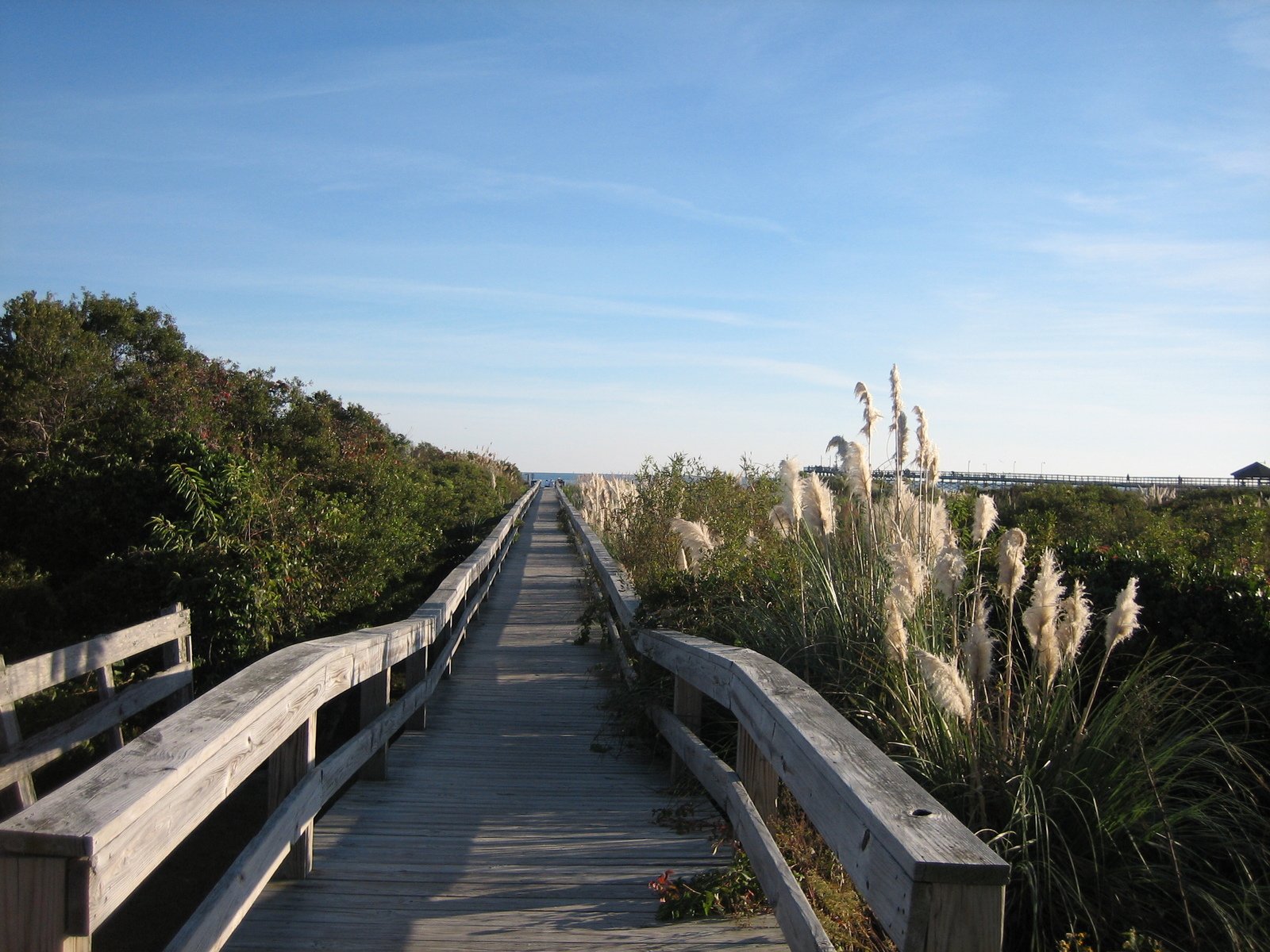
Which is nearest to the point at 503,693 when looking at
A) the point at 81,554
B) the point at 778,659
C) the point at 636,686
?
the point at 636,686

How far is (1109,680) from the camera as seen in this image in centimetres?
512

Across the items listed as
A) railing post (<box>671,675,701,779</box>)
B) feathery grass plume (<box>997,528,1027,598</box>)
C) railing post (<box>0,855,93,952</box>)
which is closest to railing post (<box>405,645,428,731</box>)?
railing post (<box>671,675,701,779</box>)

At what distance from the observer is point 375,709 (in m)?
5.24

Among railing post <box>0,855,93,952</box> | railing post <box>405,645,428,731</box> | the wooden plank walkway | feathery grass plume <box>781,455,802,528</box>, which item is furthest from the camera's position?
railing post <box>405,645,428,731</box>

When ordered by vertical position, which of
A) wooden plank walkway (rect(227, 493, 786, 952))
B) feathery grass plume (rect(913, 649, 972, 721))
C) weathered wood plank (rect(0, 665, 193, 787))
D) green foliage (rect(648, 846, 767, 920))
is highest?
feathery grass plume (rect(913, 649, 972, 721))

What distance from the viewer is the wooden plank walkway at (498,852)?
3.35 m

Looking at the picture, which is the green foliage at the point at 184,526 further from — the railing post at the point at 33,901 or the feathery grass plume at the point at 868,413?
the railing post at the point at 33,901

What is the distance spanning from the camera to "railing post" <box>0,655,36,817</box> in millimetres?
4410

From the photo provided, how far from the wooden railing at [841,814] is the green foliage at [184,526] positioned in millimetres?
4786

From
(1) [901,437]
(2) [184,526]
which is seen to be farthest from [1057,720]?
(2) [184,526]

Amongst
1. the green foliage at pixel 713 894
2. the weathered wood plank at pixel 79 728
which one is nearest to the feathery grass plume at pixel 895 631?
the green foliage at pixel 713 894

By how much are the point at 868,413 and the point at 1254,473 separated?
4714cm

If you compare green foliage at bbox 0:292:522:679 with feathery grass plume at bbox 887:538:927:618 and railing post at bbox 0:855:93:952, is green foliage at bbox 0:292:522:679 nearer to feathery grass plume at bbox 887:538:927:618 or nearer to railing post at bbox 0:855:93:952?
feathery grass plume at bbox 887:538:927:618

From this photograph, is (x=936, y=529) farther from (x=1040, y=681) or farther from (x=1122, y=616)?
(x=1122, y=616)
